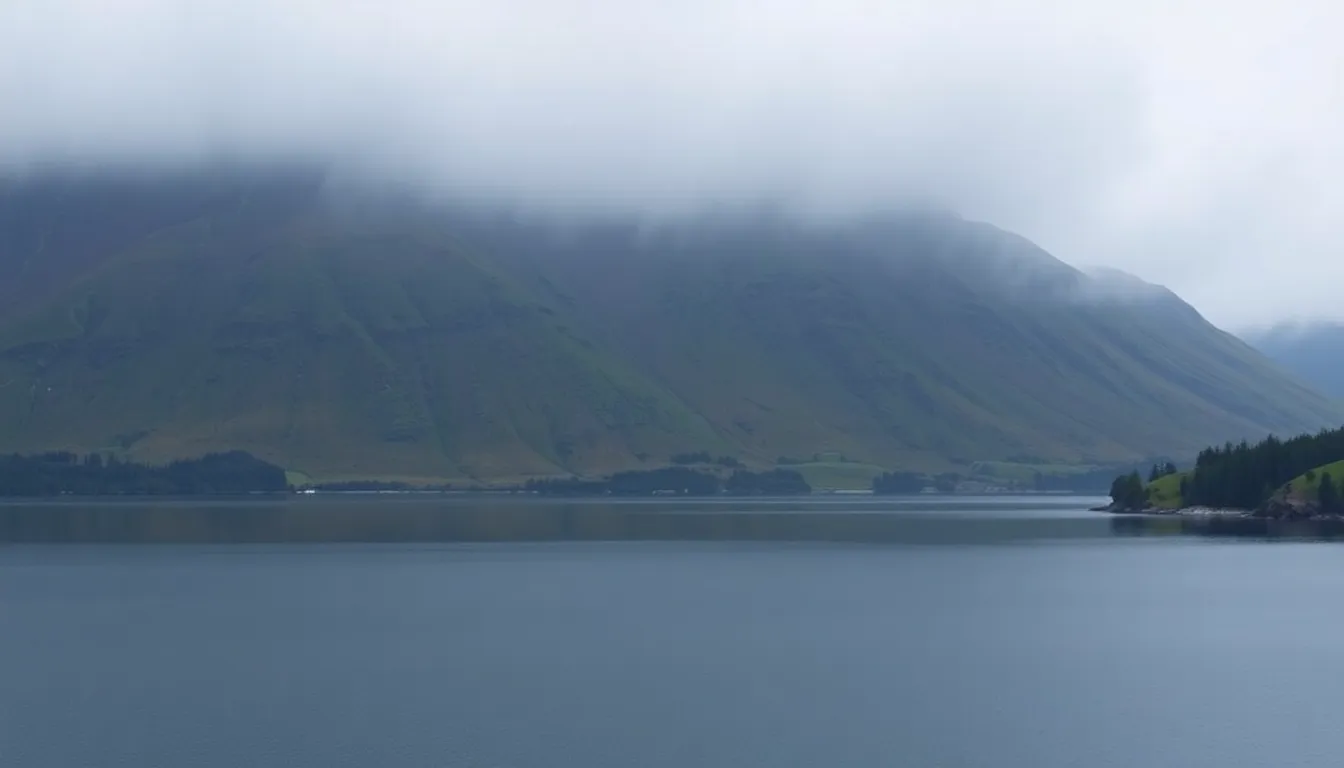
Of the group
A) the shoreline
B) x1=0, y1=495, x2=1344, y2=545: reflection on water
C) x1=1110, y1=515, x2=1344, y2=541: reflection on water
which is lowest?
x1=0, y1=495, x2=1344, y2=545: reflection on water

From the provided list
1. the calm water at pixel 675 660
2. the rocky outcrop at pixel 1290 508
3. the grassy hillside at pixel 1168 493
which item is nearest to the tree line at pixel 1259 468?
the rocky outcrop at pixel 1290 508

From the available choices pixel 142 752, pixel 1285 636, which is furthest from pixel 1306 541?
pixel 142 752

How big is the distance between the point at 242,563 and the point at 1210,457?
375 feet

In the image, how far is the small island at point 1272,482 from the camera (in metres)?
161

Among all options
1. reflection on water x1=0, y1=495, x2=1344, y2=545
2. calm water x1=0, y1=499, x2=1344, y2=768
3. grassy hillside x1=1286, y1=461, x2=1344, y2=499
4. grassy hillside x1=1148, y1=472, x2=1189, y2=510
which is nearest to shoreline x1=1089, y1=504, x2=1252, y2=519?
grassy hillside x1=1148, y1=472, x2=1189, y2=510

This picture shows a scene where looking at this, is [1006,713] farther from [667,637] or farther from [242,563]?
[242,563]

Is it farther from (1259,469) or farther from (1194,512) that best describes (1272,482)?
(1194,512)

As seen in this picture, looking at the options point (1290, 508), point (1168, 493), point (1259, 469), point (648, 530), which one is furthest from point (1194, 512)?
point (648, 530)

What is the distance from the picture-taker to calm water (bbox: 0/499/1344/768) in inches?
1940

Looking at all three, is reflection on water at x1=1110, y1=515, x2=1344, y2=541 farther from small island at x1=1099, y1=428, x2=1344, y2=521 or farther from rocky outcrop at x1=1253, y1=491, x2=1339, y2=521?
small island at x1=1099, y1=428, x2=1344, y2=521

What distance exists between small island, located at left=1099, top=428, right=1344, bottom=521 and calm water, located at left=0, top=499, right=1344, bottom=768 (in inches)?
1574

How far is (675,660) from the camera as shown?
65750 mm

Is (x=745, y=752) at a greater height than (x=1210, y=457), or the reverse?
(x=1210, y=457)

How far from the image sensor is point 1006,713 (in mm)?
54094
